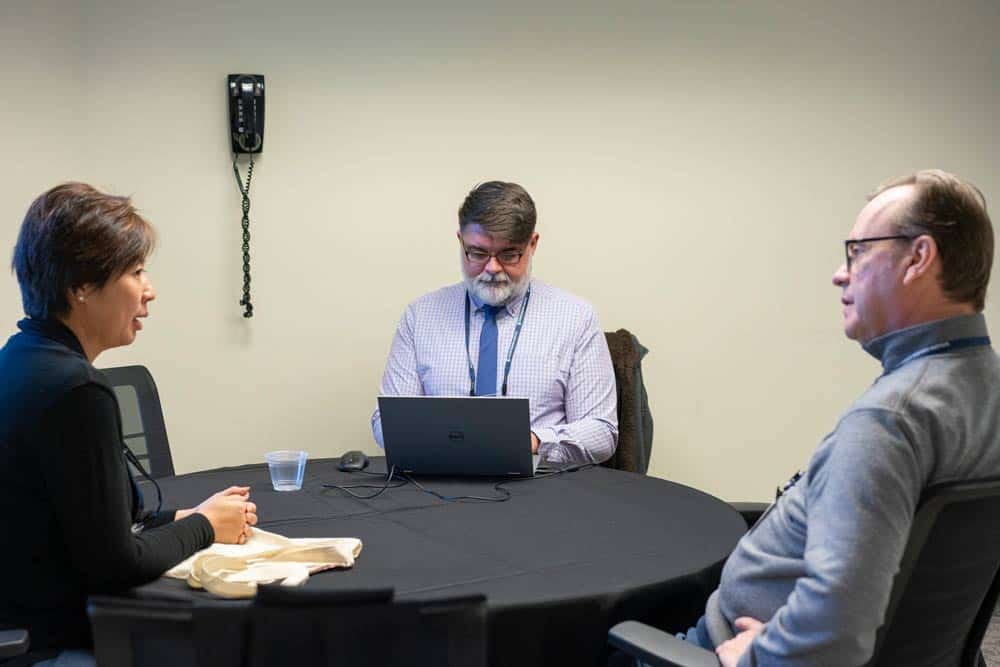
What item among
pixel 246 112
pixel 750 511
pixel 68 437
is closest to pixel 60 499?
pixel 68 437

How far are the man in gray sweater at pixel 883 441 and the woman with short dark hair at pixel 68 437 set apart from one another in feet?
3.44

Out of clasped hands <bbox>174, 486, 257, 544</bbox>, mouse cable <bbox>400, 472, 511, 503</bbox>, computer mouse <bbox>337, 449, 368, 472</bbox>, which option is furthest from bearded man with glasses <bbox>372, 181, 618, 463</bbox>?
clasped hands <bbox>174, 486, 257, 544</bbox>

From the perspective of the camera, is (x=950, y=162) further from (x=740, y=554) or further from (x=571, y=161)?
(x=740, y=554)

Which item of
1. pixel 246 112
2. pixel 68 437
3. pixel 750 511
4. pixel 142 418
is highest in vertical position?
pixel 246 112

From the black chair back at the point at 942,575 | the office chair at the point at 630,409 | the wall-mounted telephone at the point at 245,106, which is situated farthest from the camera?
the wall-mounted telephone at the point at 245,106

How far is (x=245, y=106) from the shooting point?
3744mm

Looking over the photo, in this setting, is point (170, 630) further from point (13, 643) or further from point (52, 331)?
point (52, 331)

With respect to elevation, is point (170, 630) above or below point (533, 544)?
above

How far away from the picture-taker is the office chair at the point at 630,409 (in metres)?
3.48

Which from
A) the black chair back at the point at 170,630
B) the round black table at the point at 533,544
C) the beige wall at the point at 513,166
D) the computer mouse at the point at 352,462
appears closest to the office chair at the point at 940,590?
the round black table at the point at 533,544

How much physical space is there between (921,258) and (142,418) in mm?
2315

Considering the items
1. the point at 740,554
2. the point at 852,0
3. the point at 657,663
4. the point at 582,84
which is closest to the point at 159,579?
the point at 657,663

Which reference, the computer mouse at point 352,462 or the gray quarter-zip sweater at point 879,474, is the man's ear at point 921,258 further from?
the computer mouse at point 352,462

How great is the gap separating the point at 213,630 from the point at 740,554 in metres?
0.98
